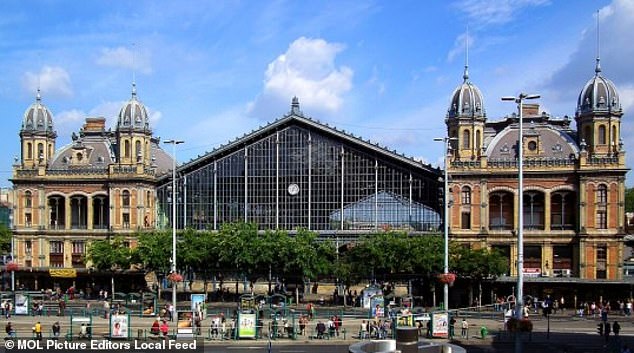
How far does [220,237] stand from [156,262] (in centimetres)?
783

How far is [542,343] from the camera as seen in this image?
52531mm

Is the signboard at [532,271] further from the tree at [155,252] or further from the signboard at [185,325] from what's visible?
the signboard at [185,325]

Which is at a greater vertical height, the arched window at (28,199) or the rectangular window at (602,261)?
the arched window at (28,199)

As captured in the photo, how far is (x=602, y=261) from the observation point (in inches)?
3504

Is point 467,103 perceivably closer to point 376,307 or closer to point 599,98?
point 599,98

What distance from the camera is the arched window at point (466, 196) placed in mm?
93625

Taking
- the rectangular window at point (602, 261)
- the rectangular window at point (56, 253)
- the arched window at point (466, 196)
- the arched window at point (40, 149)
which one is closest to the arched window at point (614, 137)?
the rectangular window at point (602, 261)

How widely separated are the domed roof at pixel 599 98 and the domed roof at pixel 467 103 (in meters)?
11.4

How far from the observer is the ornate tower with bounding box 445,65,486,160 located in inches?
3701

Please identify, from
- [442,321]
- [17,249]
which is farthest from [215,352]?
[17,249]

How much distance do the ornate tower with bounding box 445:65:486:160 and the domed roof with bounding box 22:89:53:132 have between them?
175 ft

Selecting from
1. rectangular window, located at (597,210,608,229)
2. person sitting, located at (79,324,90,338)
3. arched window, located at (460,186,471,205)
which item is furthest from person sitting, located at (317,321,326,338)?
rectangular window, located at (597,210,608,229)

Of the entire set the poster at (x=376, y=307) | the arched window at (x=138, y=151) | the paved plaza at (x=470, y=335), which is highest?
the arched window at (x=138, y=151)

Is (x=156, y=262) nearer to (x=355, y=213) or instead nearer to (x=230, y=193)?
(x=230, y=193)
